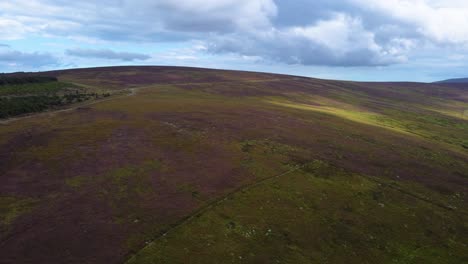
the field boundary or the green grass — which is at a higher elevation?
the field boundary

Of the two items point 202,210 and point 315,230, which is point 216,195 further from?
point 315,230

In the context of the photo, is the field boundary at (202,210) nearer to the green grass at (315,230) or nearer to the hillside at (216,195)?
the hillside at (216,195)

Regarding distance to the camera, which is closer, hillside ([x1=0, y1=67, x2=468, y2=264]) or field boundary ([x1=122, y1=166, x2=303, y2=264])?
field boundary ([x1=122, y1=166, x2=303, y2=264])

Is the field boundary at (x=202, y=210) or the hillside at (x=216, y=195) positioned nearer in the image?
the field boundary at (x=202, y=210)

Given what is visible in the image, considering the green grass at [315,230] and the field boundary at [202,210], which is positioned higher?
the field boundary at [202,210]

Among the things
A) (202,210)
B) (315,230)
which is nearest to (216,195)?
(202,210)

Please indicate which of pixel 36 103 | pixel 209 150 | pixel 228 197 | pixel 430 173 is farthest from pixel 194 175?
pixel 36 103

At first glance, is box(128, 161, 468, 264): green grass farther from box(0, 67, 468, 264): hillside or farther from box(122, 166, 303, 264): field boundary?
box(122, 166, 303, 264): field boundary

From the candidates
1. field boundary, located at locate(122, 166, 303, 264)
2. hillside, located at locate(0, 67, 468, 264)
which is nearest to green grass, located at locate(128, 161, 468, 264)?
hillside, located at locate(0, 67, 468, 264)

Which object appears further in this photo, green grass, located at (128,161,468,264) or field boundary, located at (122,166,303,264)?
green grass, located at (128,161,468,264)

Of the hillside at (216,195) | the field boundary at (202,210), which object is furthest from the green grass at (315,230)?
the field boundary at (202,210)
